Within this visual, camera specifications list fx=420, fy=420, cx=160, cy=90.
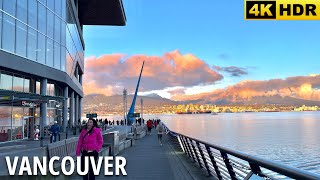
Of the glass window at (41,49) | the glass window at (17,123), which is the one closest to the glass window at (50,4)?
the glass window at (41,49)

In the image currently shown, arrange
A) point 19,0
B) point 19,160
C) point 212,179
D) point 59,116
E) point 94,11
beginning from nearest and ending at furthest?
1. point 19,160
2. point 212,179
3. point 19,0
4. point 59,116
5. point 94,11

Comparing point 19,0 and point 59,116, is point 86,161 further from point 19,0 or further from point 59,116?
point 59,116

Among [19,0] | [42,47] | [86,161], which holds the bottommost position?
[86,161]

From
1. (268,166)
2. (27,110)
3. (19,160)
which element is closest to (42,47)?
(27,110)

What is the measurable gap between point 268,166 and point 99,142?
16.6ft

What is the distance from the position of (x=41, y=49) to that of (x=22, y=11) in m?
4.80

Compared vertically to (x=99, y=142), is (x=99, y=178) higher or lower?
lower

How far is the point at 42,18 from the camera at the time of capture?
118ft

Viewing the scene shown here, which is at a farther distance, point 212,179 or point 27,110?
point 27,110

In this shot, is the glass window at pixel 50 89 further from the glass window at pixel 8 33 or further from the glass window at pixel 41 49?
the glass window at pixel 8 33

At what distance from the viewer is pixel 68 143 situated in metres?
13.5

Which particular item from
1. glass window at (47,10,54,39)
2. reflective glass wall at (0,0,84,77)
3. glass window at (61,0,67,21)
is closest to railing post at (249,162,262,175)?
reflective glass wall at (0,0,84,77)

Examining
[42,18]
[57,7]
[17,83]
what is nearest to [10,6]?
[42,18]

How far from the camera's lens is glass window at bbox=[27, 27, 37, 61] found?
3285 cm
